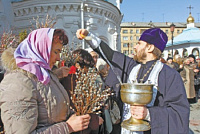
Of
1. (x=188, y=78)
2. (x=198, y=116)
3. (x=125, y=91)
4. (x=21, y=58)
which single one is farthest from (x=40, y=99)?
(x=188, y=78)

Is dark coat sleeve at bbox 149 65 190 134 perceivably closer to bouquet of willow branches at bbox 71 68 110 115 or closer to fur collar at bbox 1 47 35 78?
bouquet of willow branches at bbox 71 68 110 115

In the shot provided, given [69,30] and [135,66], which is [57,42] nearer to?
[135,66]

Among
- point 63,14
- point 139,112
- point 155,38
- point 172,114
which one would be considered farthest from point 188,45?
point 139,112

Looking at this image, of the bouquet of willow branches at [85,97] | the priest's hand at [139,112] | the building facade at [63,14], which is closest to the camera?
the bouquet of willow branches at [85,97]

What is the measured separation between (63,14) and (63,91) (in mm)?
13495

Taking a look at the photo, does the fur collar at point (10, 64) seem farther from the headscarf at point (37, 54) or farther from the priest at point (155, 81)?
the priest at point (155, 81)

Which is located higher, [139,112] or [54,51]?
[54,51]

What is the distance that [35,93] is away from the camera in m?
1.50

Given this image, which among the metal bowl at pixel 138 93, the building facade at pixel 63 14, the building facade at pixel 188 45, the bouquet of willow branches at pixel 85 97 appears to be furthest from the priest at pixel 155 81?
the building facade at pixel 188 45

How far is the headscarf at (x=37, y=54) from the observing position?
1.56m

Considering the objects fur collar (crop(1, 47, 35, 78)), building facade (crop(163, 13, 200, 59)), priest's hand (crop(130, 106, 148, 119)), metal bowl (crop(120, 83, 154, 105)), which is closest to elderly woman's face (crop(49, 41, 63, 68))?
fur collar (crop(1, 47, 35, 78))

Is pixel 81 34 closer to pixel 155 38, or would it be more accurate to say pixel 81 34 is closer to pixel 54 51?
pixel 54 51

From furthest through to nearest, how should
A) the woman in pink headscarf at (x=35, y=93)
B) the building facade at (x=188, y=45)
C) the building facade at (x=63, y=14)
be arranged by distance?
the building facade at (x=188, y=45) < the building facade at (x=63, y=14) < the woman in pink headscarf at (x=35, y=93)

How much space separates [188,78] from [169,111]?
6718 mm
